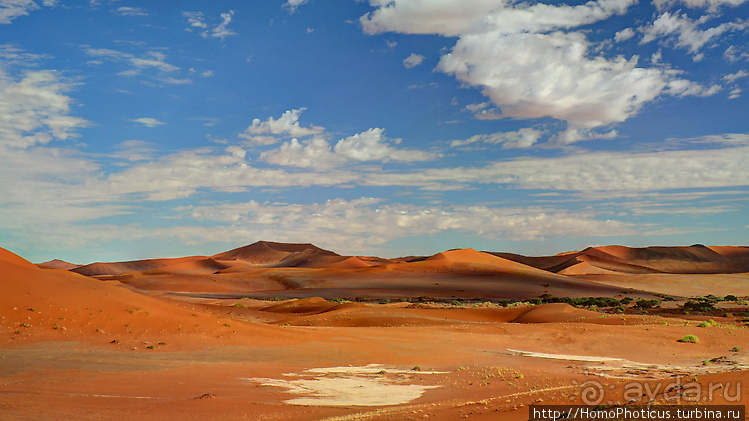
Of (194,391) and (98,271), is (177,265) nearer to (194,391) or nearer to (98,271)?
(98,271)

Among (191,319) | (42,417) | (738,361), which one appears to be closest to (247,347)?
(191,319)

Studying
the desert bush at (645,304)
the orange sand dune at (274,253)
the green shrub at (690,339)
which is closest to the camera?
the green shrub at (690,339)

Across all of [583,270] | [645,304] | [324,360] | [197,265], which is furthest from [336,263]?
[324,360]

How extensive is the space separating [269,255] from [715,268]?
336 ft

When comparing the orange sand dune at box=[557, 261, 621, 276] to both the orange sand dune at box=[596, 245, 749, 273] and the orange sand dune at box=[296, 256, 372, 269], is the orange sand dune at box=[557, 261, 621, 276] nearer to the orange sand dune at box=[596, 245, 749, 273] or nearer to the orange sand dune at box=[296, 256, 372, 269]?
the orange sand dune at box=[596, 245, 749, 273]

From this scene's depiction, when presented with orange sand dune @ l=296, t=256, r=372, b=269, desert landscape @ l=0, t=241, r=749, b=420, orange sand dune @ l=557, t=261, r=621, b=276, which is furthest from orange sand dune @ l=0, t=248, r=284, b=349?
orange sand dune @ l=557, t=261, r=621, b=276

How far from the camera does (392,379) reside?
16734mm

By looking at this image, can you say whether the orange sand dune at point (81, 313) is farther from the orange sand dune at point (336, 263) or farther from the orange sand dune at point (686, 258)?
the orange sand dune at point (686, 258)

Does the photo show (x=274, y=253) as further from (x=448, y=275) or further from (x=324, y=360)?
(x=324, y=360)

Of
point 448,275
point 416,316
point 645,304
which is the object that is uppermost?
point 448,275
